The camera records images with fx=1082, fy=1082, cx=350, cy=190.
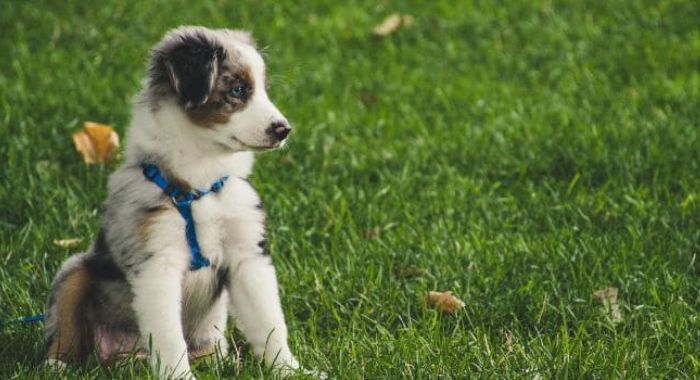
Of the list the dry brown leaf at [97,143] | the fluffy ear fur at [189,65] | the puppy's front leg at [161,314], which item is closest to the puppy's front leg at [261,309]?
the puppy's front leg at [161,314]

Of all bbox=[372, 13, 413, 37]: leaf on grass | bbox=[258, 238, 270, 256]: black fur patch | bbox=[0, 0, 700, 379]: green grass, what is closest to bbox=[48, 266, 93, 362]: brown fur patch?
bbox=[0, 0, 700, 379]: green grass

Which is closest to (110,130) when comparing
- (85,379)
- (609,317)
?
(85,379)

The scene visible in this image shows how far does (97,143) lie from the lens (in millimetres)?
5441

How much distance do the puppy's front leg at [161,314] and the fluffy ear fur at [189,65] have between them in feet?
1.72

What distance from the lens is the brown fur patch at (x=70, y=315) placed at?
3.62 metres

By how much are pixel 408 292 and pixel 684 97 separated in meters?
2.90

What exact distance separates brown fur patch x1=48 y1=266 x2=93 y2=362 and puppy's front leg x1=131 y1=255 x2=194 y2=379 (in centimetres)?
32

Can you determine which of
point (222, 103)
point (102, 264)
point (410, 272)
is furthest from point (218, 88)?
point (410, 272)

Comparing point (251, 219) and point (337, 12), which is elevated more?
point (251, 219)

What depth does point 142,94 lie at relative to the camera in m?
3.60

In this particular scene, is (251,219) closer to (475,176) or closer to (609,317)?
(609,317)

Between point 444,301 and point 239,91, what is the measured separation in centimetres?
129

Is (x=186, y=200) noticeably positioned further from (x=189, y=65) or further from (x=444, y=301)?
(x=444, y=301)

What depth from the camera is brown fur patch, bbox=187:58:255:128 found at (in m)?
3.44
